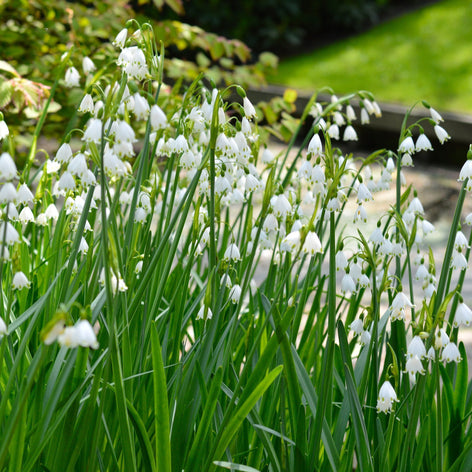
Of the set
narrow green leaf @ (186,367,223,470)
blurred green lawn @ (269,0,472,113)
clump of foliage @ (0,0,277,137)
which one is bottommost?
narrow green leaf @ (186,367,223,470)

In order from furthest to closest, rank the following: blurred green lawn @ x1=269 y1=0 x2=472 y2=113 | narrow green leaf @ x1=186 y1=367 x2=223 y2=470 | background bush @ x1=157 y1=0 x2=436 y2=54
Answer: background bush @ x1=157 y1=0 x2=436 y2=54
blurred green lawn @ x1=269 y1=0 x2=472 y2=113
narrow green leaf @ x1=186 y1=367 x2=223 y2=470

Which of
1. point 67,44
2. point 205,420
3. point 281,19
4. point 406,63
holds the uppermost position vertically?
point 281,19

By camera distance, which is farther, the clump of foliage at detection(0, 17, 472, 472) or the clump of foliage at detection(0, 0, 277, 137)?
the clump of foliage at detection(0, 0, 277, 137)

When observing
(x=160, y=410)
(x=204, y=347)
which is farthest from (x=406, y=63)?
(x=160, y=410)

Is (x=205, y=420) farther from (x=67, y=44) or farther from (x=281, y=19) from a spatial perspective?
(x=281, y=19)

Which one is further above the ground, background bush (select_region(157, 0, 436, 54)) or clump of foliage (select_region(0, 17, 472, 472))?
background bush (select_region(157, 0, 436, 54))

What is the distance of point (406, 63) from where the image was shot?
9.23 meters

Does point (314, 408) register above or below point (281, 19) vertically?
below

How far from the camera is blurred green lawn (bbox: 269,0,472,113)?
8.31 m

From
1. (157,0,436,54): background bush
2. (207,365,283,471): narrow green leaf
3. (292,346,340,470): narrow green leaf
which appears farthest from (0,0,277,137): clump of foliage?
(157,0,436,54): background bush

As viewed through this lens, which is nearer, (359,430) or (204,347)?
(359,430)

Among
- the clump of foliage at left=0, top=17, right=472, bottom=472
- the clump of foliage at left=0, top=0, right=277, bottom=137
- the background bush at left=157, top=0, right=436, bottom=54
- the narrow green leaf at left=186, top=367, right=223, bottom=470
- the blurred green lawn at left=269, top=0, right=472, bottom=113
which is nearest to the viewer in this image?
the clump of foliage at left=0, top=17, right=472, bottom=472

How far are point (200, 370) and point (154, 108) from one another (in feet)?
2.09

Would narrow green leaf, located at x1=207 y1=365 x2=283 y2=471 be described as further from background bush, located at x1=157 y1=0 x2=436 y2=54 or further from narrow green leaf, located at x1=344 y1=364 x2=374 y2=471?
background bush, located at x1=157 y1=0 x2=436 y2=54
